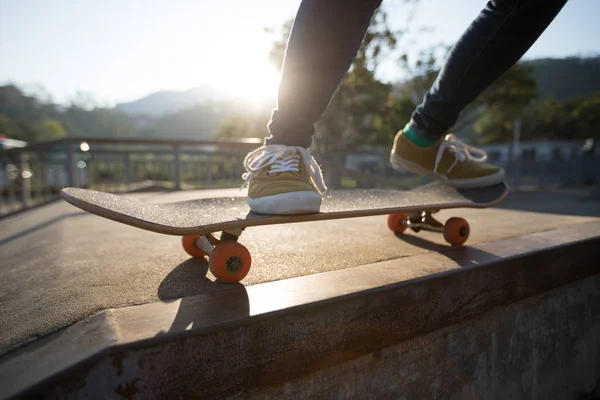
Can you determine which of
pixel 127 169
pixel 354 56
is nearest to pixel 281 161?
pixel 354 56

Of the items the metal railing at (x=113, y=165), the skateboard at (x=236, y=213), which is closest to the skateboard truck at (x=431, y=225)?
the skateboard at (x=236, y=213)

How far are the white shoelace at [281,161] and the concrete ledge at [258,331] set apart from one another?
1.24 ft

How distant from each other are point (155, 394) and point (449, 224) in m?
1.31

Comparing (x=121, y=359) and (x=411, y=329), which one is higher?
(x=121, y=359)

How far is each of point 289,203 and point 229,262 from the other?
0.82 ft

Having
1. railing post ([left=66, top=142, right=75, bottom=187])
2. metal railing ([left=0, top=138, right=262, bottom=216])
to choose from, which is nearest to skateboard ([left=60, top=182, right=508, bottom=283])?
railing post ([left=66, top=142, right=75, bottom=187])

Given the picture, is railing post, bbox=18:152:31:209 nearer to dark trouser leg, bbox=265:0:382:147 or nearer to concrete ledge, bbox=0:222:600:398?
dark trouser leg, bbox=265:0:382:147

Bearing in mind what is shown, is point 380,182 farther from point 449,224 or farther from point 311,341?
point 311,341

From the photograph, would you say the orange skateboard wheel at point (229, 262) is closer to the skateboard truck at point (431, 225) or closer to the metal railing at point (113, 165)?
the skateboard truck at point (431, 225)

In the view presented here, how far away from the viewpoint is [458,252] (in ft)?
4.71

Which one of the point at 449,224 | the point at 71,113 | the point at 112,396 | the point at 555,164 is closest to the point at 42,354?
the point at 112,396

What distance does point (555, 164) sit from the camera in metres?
12.3

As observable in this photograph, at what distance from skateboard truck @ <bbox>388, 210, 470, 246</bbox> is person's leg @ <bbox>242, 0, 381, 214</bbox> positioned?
1.99 ft

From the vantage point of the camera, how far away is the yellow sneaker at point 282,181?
1146mm
